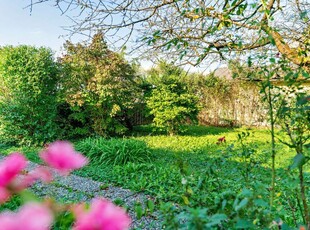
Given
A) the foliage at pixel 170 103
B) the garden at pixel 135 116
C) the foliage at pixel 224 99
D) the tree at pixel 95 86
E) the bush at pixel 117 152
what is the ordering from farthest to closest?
the foliage at pixel 224 99, the foliage at pixel 170 103, the tree at pixel 95 86, the bush at pixel 117 152, the garden at pixel 135 116

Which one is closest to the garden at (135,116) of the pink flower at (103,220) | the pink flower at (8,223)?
the pink flower at (103,220)

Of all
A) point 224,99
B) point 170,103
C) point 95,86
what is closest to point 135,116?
point 170,103

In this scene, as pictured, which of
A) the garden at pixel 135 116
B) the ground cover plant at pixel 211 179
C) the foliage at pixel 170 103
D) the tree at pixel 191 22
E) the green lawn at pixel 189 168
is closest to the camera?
the ground cover plant at pixel 211 179

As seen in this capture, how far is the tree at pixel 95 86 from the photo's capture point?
8086mm

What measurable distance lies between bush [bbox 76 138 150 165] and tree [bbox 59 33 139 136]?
224cm

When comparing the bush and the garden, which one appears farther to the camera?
the bush

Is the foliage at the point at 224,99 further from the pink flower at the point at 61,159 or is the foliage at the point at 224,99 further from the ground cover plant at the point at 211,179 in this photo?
the pink flower at the point at 61,159

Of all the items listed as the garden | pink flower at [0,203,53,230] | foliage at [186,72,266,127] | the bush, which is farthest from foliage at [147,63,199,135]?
pink flower at [0,203,53,230]

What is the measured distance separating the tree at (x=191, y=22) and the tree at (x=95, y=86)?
4.90 meters

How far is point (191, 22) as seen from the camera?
3318 mm

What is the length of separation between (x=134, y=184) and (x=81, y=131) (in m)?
5.13

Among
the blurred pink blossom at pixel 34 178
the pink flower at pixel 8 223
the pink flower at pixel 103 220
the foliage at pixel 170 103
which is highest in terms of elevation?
the foliage at pixel 170 103

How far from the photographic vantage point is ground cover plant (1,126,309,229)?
0.94 metres

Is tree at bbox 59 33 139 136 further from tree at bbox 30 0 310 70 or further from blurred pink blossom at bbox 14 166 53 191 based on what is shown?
blurred pink blossom at bbox 14 166 53 191
